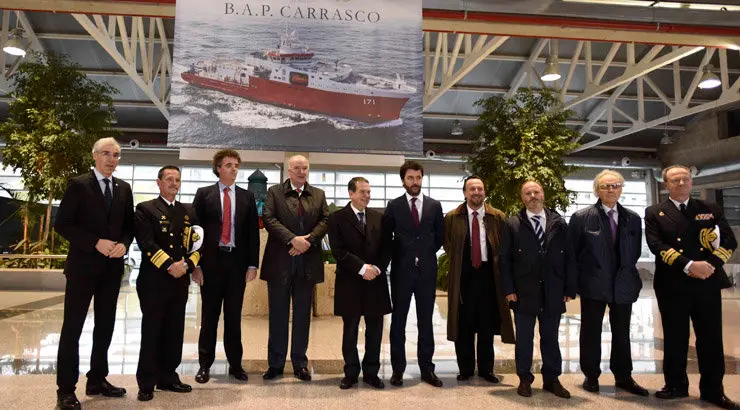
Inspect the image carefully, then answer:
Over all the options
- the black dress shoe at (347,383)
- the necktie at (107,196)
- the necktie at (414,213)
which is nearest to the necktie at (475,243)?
the necktie at (414,213)

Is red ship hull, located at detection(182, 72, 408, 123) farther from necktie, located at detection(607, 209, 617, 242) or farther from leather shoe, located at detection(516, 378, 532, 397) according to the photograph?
leather shoe, located at detection(516, 378, 532, 397)

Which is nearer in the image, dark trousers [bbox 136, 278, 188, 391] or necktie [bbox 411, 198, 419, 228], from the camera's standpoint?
dark trousers [bbox 136, 278, 188, 391]

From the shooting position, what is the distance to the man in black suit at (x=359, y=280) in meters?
3.25

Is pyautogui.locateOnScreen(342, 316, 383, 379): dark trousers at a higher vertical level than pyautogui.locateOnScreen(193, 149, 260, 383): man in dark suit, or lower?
lower

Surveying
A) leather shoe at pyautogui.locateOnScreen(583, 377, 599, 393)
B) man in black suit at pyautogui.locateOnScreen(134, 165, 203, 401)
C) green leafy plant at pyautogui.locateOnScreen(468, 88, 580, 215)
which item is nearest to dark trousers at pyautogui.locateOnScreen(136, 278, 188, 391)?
man in black suit at pyautogui.locateOnScreen(134, 165, 203, 401)

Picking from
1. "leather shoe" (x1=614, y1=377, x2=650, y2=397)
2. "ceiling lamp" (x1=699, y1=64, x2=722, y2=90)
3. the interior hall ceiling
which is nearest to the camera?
"leather shoe" (x1=614, y1=377, x2=650, y2=397)

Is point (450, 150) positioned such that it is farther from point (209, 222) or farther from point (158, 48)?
point (209, 222)

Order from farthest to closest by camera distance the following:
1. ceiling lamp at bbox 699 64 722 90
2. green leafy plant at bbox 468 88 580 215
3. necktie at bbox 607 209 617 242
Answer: ceiling lamp at bbox 699 64 722 90, green leafy plant at bbox 468 88 580 215, necktie at bbox 607 209 617 242

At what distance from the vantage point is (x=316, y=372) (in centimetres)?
360

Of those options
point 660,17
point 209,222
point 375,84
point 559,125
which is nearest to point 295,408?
point 209,222

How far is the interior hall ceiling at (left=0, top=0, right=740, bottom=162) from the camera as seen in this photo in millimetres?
5391

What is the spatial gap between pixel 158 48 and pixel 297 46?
9195 mm

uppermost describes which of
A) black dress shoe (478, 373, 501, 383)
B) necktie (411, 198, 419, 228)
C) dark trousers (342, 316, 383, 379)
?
necktie (411, 198, 419, 228)

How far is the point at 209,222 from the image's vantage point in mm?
3359
